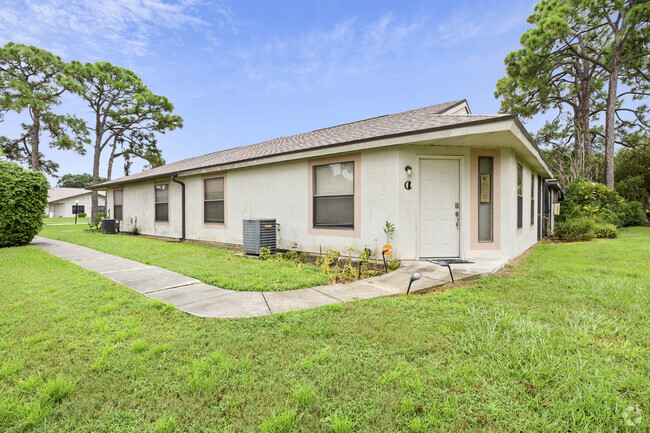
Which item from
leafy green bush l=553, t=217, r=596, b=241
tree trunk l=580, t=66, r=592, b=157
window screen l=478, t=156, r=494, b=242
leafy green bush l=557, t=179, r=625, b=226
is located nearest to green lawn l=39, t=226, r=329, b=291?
window screen l=478, t=156, r=494, b=242

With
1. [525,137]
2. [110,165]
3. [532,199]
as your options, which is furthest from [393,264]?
[110,165]

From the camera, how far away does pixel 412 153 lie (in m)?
5.61

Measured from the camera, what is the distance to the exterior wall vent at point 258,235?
673cm

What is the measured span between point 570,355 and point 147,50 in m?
14.9

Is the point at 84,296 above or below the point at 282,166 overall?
below

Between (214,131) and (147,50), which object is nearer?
(147,50)

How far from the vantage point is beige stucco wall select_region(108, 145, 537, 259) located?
555cm

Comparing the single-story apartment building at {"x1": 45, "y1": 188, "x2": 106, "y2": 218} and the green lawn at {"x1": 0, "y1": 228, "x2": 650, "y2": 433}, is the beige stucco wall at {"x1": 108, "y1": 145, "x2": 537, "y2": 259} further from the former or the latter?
the single-story apartment building at {"x1": 45, "y1": 188, "x2": 106, "y2": 218}

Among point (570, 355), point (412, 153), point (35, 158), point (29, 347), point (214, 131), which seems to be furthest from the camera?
point (35, 158)

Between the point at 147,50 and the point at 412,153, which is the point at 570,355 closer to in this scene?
the point at 412,153

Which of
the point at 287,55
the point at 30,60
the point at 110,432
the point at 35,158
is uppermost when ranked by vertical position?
the point at 30,60

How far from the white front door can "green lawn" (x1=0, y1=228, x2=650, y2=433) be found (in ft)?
7.66

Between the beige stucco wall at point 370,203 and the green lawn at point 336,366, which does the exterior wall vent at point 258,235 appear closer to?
the beige stucco wall at point 370,203

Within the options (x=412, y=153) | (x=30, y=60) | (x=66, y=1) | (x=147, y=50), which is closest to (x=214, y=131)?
(x=147, y=50)
